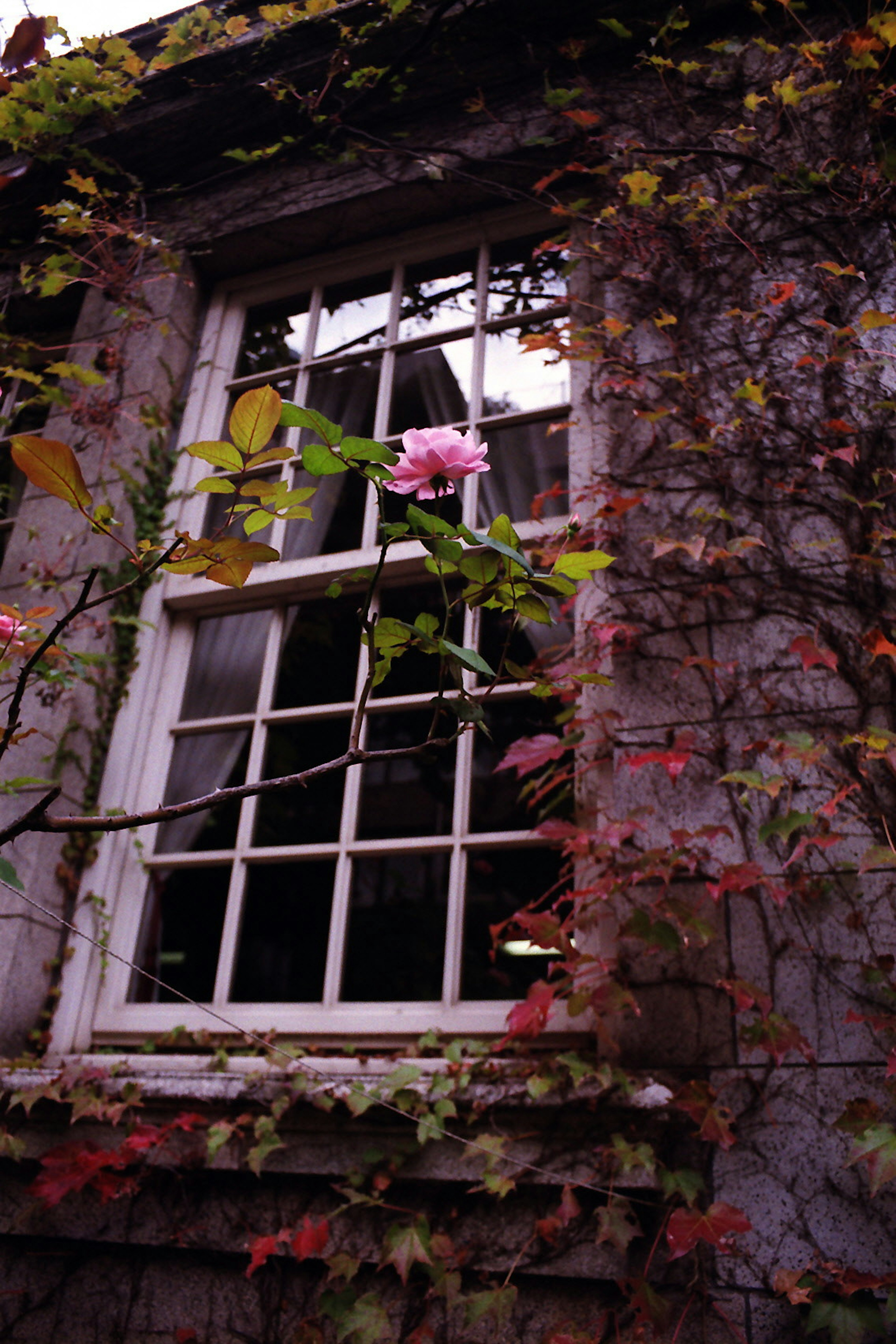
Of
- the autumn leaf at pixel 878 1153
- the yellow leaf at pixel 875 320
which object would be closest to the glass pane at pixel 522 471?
the yellow leaf at pixel 875 320

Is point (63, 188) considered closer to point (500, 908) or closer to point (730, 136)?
point (730, 136)

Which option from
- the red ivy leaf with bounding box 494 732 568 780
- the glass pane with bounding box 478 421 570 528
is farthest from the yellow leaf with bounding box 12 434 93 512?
the glass pane with bounding box 478 421 570 528

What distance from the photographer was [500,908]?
254 centimetres

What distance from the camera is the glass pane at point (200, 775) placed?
2.73 m

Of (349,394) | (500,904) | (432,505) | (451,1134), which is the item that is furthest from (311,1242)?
(349,394)

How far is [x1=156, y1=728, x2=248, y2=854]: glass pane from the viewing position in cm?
273

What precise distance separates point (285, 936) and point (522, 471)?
1.52 meters

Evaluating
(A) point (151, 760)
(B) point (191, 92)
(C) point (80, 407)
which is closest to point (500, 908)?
(A) point (151, 760)

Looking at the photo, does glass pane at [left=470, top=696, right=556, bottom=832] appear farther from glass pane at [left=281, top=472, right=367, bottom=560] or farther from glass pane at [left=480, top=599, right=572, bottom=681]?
glass pane at [left=281, top=472, right=367, bottom=560]

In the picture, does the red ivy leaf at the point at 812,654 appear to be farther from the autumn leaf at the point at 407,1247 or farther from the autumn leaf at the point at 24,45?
the autumn leaf at the point at 24,45

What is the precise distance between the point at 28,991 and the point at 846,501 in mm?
2312

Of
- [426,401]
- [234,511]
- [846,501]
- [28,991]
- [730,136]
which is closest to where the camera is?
[234,511]

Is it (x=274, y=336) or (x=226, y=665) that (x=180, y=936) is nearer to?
(x=226, y=665)

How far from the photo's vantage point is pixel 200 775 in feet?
9.02
